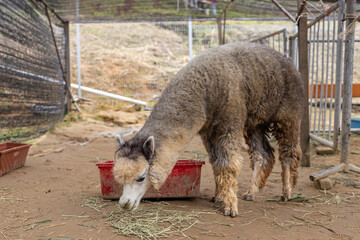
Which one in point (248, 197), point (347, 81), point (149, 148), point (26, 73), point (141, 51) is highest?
point (141, 51)

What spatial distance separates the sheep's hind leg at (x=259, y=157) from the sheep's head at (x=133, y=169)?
1.84m

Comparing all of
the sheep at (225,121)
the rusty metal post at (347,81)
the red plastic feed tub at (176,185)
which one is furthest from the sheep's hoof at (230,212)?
the rusty metal post at (347,81)

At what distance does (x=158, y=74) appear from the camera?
49.5 ft

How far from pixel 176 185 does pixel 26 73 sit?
17.8 ft

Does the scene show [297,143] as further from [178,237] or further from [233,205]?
[178,237]

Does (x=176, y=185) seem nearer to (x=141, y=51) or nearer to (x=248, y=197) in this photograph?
(x=248, y=197)

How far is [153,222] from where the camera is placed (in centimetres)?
333

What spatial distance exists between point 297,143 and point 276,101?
70cm

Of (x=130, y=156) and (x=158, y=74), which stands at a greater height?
(x=158, y=74)

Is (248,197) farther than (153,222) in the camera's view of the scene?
Yes

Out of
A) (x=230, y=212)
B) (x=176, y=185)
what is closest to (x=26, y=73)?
(x=176, y=185)

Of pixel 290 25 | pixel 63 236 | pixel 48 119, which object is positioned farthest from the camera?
pixel 290 25

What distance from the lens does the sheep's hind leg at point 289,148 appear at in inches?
175

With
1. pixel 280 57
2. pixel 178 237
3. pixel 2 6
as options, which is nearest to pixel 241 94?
pixel 280 57
